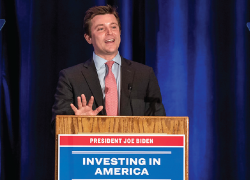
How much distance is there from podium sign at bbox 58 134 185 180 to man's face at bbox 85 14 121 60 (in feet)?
2.67

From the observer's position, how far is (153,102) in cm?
170

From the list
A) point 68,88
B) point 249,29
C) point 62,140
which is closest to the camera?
point 62,140

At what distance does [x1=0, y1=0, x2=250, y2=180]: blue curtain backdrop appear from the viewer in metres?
2.09

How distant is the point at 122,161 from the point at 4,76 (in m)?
1.40

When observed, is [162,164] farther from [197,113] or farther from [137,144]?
[197,113]

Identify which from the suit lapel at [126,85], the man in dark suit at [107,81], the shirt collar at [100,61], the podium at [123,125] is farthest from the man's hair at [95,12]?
the podium at [123,125]

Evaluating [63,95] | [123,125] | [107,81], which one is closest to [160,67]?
[107,81]

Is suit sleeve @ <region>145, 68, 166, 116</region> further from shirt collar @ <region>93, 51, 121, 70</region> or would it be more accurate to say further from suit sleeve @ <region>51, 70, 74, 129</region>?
suit sleeve @ <region>51, 70, 74, 129</region>

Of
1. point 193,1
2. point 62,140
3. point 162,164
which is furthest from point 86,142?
point 193,1

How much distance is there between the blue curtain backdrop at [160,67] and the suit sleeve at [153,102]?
1.32 ft

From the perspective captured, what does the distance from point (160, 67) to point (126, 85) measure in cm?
54

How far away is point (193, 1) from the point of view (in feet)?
7.11

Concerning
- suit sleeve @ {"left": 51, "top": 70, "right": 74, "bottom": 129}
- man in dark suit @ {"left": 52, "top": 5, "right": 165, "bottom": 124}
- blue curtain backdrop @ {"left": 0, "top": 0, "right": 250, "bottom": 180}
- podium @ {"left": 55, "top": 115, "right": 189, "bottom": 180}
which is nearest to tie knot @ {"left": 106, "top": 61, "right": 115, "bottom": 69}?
man in dark suit @ {"left": 52, "top": 5, "right": 165, "bottom": 124}

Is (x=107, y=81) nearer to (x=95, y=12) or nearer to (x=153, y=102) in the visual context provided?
(x=153, y=102)
